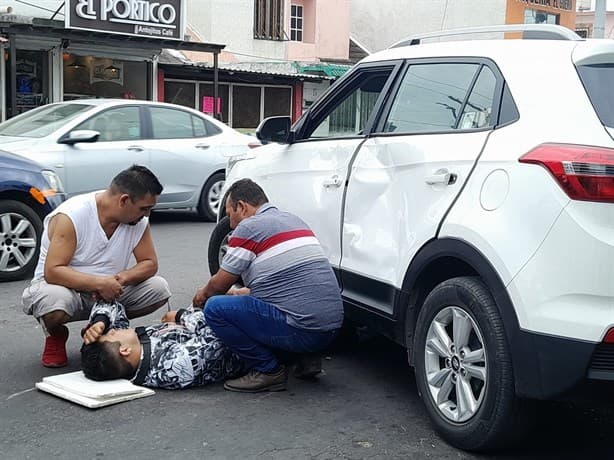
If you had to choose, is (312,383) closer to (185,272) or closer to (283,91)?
(185,272)

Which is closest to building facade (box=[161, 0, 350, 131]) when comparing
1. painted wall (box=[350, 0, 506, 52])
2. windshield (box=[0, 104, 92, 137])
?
painted wall (box=[350, 0, 506, 52])

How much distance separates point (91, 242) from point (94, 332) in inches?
23.7

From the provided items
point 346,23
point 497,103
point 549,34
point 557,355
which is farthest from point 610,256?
point 346,23

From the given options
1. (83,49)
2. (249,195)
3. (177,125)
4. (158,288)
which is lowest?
(158,288)

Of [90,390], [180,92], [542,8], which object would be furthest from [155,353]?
[542,8]

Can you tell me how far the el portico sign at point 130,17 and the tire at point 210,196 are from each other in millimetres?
7040

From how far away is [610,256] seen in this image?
10.3ft

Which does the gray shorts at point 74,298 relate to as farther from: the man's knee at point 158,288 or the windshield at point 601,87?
the windshield at point 601,87

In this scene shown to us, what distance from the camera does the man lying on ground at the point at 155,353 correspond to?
14.5 feet

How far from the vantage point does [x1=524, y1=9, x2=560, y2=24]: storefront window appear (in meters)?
31.7

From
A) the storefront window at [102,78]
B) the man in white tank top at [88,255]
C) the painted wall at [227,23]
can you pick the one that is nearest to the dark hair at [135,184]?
the man in white tank top at [88,255]

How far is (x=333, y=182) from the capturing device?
16.1ft

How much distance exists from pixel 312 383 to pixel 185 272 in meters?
3.33

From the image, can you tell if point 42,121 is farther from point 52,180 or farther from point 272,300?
point 272,300
